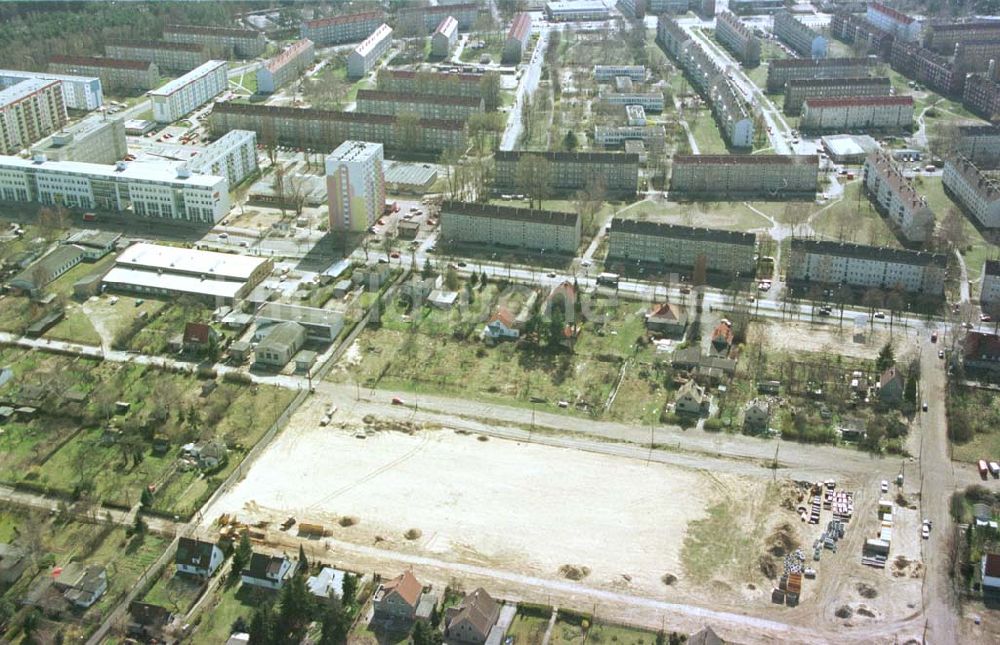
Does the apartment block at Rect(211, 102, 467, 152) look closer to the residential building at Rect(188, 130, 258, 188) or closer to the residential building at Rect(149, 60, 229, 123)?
the residential building at Rect(188, 130, 258, 188)

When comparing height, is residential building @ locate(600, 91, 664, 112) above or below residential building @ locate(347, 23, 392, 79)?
below

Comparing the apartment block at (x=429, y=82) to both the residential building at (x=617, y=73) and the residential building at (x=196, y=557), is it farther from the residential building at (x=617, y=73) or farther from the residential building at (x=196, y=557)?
the residential building at (x=196, y=557)

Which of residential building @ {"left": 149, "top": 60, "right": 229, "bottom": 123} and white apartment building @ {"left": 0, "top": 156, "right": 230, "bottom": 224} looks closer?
white apartment building @ {"left": 0, "top": 156, "right": 230, "bottom": 224}

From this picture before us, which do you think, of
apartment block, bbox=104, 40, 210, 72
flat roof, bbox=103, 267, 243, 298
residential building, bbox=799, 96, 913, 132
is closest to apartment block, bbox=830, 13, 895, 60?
residential building, bbox=799, 96, 913, 132

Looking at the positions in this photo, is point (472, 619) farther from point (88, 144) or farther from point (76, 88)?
point (76, 88)

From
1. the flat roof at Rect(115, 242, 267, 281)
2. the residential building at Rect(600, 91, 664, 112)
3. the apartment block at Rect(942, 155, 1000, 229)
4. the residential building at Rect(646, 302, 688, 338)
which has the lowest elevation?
the residential building at Rect(646, 302, 688, 338)
